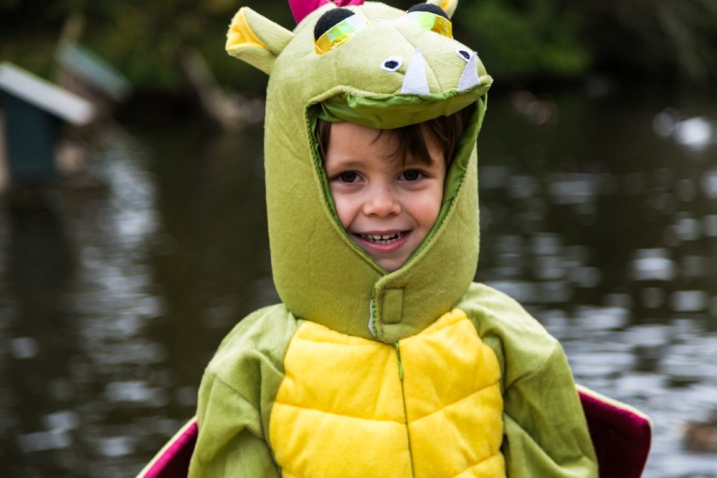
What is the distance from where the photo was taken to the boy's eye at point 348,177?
2.07 meters

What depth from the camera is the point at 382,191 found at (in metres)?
2.02

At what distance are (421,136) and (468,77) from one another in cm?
16

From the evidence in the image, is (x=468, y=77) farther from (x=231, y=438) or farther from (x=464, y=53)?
(x=231, y=438)

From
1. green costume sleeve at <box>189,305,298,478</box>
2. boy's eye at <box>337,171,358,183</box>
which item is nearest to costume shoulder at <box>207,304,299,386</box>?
green costume sleeve at <box>189,305,298,478</box>

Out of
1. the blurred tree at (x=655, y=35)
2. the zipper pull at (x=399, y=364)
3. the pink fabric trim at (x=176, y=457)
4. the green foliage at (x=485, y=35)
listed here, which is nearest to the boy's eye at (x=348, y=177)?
the zipper pull at (x=399, y=364)

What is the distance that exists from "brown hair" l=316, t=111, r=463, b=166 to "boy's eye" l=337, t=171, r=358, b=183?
56 mm

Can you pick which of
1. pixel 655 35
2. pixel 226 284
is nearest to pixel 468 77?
pixel 226 284

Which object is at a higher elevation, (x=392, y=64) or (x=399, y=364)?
(x=392, y=64)

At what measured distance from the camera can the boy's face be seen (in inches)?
79.0

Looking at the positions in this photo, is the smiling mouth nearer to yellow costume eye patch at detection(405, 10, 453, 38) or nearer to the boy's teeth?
the boy's teeth

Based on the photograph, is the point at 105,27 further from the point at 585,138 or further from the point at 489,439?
the point at 489,439

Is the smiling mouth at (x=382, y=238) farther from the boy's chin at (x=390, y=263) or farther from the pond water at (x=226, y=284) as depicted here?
the pond water at (x=226, y=284)

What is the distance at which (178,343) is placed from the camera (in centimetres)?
568

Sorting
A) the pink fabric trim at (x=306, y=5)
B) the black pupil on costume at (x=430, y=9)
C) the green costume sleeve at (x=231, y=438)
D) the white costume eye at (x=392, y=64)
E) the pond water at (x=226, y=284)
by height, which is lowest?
the pond water at (x=226, y=284)
